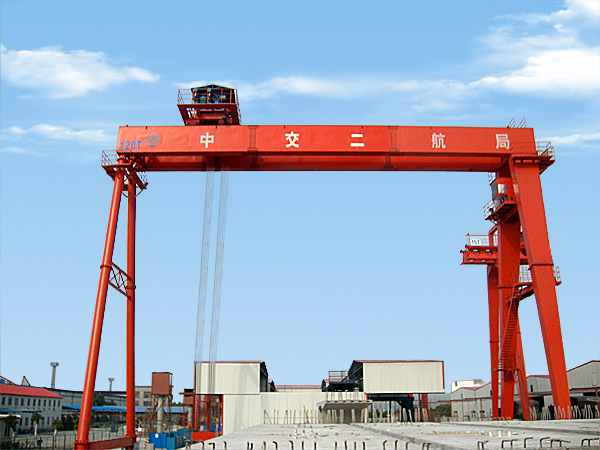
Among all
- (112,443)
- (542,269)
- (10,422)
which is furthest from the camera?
(10,422)

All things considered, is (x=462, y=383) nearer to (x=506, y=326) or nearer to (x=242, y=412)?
(x=242, y=412)

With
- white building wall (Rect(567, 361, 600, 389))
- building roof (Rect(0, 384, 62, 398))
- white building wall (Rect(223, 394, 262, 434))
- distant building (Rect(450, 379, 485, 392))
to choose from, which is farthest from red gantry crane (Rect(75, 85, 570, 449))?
distant building (Rect(450, 379, 485, 392))

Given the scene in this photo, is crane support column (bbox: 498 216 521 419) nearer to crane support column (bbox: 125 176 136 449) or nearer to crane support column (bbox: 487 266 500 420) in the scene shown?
crane support column (bbox: 487 266 500 420)

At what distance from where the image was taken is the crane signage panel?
74.7ft

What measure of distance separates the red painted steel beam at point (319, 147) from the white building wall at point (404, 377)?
18342 mm

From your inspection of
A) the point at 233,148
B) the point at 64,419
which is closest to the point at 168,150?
the point at 233,148

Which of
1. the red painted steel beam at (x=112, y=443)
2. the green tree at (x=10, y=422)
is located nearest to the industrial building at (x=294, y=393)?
the green tree at (x=10, y=422)

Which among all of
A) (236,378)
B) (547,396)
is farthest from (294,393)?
(547,396)

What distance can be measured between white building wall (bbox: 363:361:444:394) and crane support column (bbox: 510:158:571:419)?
16.8 meters

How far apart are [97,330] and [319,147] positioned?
33.2 ft

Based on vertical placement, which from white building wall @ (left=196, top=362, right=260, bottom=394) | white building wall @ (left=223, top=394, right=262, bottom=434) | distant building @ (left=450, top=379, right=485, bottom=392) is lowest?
white building wall @ (left=223, top=394, right=262, bottom=434)

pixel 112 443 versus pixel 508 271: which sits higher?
pixel 508 271

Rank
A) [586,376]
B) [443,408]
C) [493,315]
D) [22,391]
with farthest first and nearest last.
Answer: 1. [443,408]
2. [22,391]
3. [586,376]
4. [493,315]

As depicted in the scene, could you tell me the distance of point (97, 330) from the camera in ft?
65.5
